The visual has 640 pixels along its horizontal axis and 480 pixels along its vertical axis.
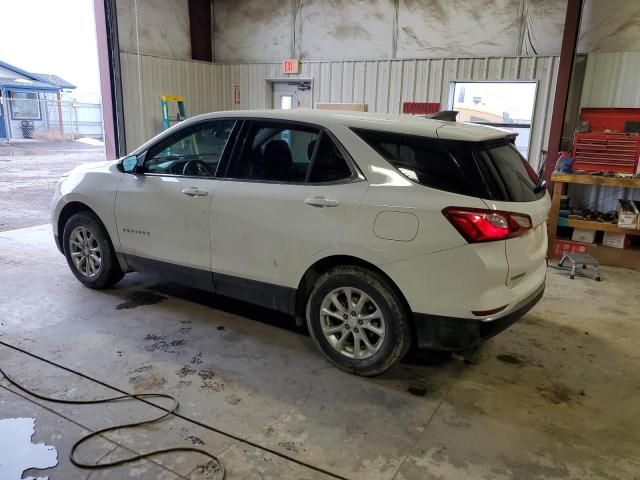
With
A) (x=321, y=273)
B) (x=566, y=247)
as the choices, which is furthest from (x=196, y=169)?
(x=566, y=247)

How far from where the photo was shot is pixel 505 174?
2.80 metres

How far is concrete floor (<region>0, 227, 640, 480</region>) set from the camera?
2.33 metres

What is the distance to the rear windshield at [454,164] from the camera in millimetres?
2641

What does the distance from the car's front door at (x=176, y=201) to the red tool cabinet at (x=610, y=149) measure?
4280 millimetres

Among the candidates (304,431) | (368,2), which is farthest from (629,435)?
(368,2)

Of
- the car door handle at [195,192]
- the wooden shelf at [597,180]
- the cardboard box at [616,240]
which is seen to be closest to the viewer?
the car door handle at [195,192]

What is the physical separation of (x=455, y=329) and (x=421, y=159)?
966mm

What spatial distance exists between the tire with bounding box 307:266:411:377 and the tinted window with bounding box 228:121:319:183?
2.34ft

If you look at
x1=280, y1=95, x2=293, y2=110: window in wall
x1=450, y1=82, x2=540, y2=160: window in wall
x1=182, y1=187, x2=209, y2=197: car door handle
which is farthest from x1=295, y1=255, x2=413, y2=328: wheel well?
x1=280, y1=95, x2=293, y2=110: window in wall

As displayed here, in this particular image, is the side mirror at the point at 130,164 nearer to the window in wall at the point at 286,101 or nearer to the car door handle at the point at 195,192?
the car door handle at the point at 195,192

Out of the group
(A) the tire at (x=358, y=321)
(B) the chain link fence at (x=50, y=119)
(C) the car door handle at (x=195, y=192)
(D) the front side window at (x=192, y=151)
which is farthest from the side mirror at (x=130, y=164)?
(B) the chain link fence at (x=50, y=119)

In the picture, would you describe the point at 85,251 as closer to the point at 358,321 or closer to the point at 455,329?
the point at 358,321

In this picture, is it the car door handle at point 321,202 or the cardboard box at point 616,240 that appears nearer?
the car door handle at point 321,202

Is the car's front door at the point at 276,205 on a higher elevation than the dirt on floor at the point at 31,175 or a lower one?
higher
